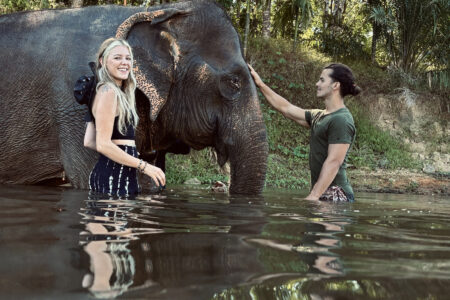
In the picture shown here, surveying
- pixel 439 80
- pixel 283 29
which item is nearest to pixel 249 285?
pixel 439 80

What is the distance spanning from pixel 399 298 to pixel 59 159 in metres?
4.51

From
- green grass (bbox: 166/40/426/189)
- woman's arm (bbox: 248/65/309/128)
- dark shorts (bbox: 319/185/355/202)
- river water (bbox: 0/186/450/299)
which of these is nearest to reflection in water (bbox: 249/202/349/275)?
river water (bbox: 0/186/450/299)

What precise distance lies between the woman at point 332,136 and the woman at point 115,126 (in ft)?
5.45

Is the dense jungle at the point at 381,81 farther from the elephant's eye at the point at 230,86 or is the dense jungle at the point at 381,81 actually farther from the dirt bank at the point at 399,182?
the elephant's eye at the point at 230,86

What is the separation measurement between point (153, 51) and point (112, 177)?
5.84 ft

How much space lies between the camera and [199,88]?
17.7 ft

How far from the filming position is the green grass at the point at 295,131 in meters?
11.6

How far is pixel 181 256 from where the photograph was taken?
1.69m

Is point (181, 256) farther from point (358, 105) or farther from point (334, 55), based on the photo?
point (334, 55)

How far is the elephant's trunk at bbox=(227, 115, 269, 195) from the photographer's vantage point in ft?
16.8

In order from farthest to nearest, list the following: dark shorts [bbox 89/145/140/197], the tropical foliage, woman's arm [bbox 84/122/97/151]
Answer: the tropical foliage → woman's arm [bbox 84/122/97/151] → dark shorts [bbox 89/145/140/197]

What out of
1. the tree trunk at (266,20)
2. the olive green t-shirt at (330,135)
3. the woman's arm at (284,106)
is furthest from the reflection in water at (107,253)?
the tree trunk at (266,20)

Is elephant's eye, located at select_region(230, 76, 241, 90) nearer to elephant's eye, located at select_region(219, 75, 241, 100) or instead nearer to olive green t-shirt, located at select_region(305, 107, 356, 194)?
elephant's eye, located at select_region(219, 75, 241, 100)

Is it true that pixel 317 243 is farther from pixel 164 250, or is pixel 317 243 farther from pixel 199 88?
pixel 199 88
